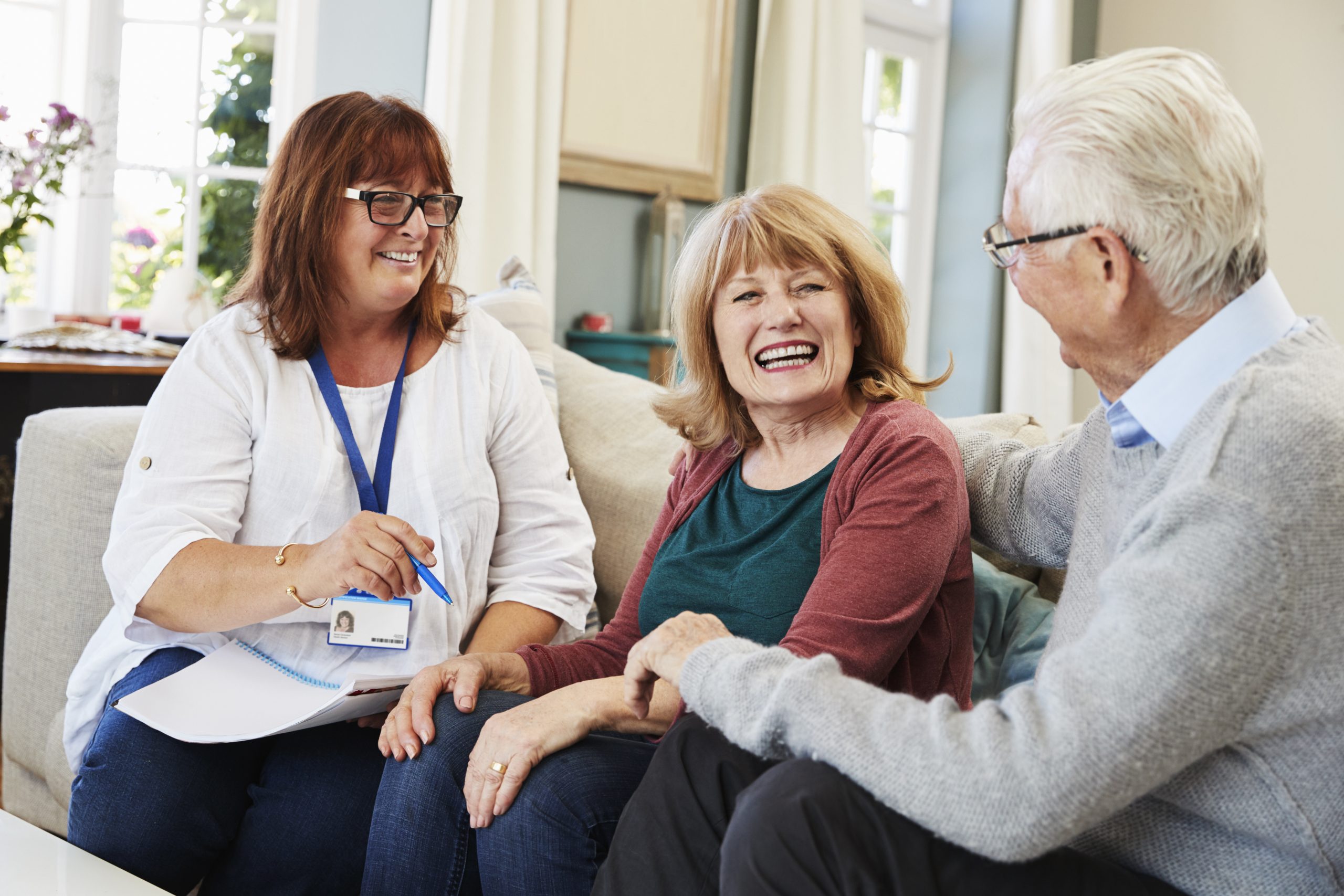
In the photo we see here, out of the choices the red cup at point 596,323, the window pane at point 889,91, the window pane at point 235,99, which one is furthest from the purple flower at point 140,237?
the window pane at point 889,91

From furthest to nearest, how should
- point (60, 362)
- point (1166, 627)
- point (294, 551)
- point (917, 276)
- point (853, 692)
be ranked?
point (917, 276)
point (60, 362)
point (294, 551)
point (853, 692)
point (1166, 627)

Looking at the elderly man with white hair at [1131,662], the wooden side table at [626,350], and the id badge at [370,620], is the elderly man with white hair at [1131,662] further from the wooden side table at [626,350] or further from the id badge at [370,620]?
the wooden side table at [626,350]

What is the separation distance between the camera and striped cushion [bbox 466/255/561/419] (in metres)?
2.13

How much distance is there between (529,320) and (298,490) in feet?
2.42

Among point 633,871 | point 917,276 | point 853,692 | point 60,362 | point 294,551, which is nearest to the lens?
point 853,692

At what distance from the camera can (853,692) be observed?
92 centimetres

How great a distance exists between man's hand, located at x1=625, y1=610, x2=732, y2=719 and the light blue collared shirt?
16.9 inches

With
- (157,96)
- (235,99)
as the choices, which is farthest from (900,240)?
(157,96)

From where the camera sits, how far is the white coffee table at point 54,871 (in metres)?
1.23

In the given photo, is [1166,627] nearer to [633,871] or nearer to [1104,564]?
[1104,564]

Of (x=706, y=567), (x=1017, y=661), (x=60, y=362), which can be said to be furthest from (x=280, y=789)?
(x=60, y=362)

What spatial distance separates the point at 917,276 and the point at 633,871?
187 inches

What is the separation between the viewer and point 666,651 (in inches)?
42.8

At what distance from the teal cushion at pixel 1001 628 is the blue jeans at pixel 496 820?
21.6 inches
